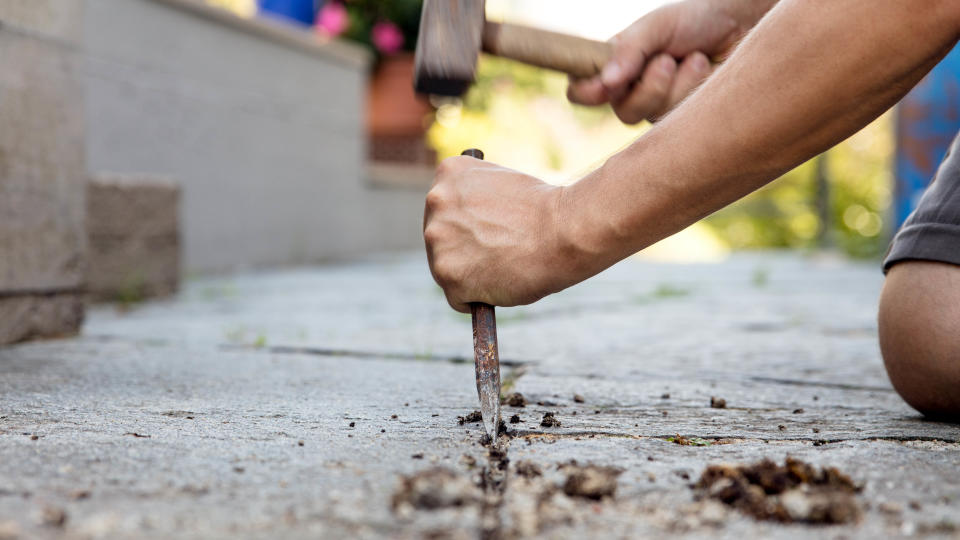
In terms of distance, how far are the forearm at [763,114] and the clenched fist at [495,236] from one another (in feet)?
0.13

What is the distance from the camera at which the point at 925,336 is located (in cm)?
147

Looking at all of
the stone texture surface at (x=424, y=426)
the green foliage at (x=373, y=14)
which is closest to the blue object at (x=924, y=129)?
the stone texture surface at (x=424, y=426)

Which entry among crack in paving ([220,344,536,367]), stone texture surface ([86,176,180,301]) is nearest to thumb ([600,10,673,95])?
crack in paving ([220,344,536,367])

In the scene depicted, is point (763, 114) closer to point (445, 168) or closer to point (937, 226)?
point (445, 168)

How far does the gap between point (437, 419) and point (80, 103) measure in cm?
151

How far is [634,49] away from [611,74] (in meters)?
0.07

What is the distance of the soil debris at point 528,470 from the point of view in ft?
3.32

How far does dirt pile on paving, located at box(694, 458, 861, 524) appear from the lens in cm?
87

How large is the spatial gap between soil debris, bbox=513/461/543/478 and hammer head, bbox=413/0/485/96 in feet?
1.97

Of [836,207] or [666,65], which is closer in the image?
[666,65]

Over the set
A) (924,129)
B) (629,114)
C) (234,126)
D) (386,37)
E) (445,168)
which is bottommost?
(445,168)

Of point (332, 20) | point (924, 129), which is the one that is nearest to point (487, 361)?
point (924, 129)

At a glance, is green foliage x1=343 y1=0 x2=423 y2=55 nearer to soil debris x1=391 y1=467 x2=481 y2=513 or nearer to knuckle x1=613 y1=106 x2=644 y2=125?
knuckle x1=613 y1=106 x2=644 y2=125

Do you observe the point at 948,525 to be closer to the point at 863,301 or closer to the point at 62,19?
the point at 62,19
